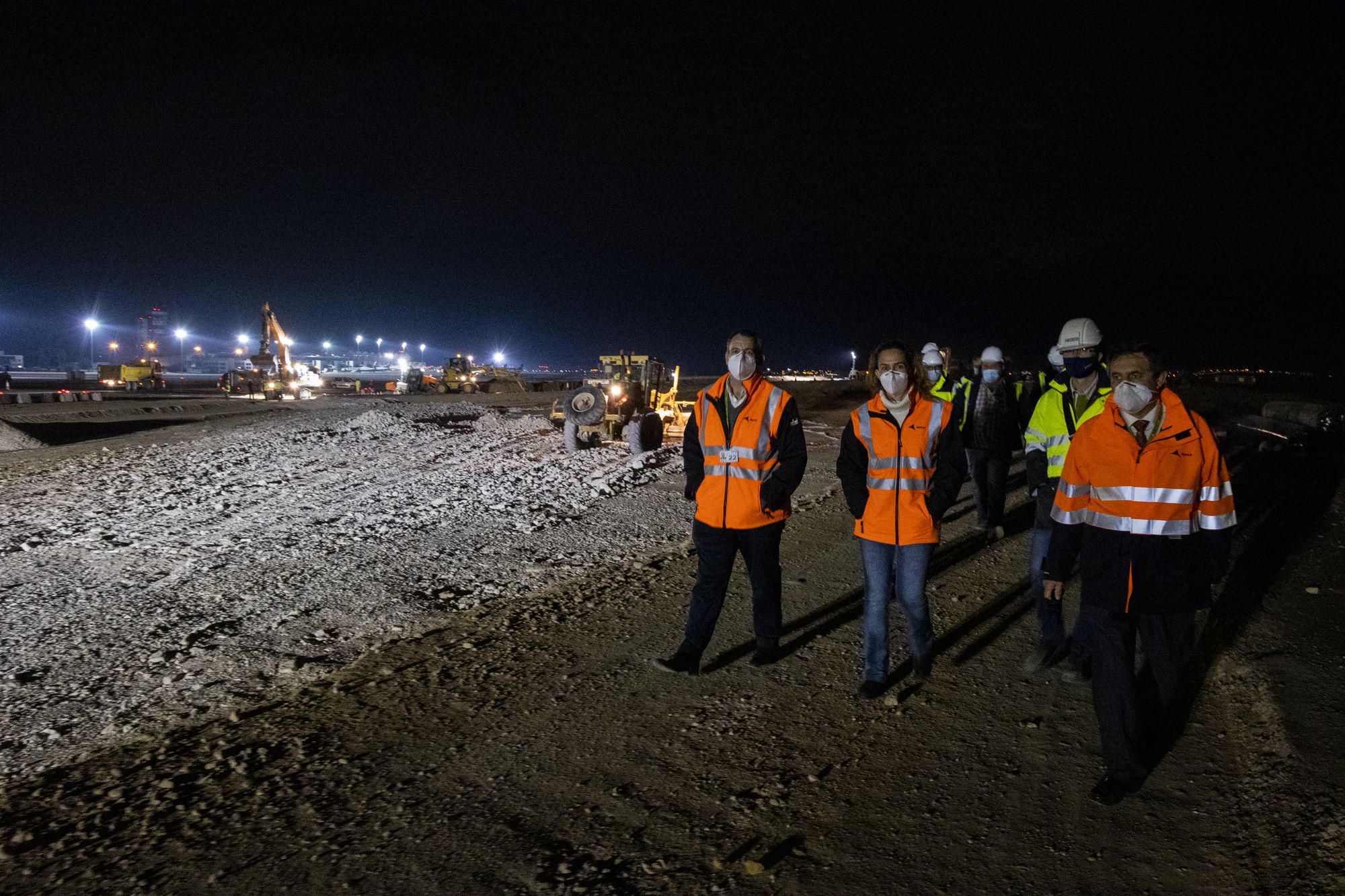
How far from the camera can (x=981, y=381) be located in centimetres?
762

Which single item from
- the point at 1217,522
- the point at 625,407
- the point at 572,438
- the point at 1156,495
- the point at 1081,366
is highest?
the point at 1081,366

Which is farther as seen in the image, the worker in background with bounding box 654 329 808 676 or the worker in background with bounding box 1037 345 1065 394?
the worker in background with bounding box 1037 345 1065 394

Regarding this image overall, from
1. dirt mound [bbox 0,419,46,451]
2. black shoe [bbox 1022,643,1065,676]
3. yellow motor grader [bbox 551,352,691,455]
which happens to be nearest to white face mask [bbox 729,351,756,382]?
black shoe [bbox 1022,643,1065,676]

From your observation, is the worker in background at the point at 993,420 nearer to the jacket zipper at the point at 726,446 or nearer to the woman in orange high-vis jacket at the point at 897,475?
the woman in orange high-vis jacket at the point at 897,475

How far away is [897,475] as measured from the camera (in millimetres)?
3725

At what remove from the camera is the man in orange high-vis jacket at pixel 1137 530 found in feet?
9.55

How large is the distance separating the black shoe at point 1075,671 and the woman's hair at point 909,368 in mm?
1823

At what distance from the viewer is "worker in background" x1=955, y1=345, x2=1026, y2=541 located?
24.4ft

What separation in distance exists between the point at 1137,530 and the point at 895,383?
49.4 inches

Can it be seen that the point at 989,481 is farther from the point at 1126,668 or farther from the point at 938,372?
the point at 1126,668

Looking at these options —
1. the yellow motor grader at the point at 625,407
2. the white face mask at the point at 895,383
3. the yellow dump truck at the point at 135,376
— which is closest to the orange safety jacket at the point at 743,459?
the white face mask at the point at 895,383

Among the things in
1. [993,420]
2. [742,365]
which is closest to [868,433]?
[742,365]

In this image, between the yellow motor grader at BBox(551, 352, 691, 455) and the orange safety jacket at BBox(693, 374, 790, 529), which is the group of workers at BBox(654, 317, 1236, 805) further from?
the yellow motor grader at BBox(551, 352, 691, 455)

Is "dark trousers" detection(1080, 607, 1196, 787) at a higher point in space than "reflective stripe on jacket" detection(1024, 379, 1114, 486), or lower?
lower
